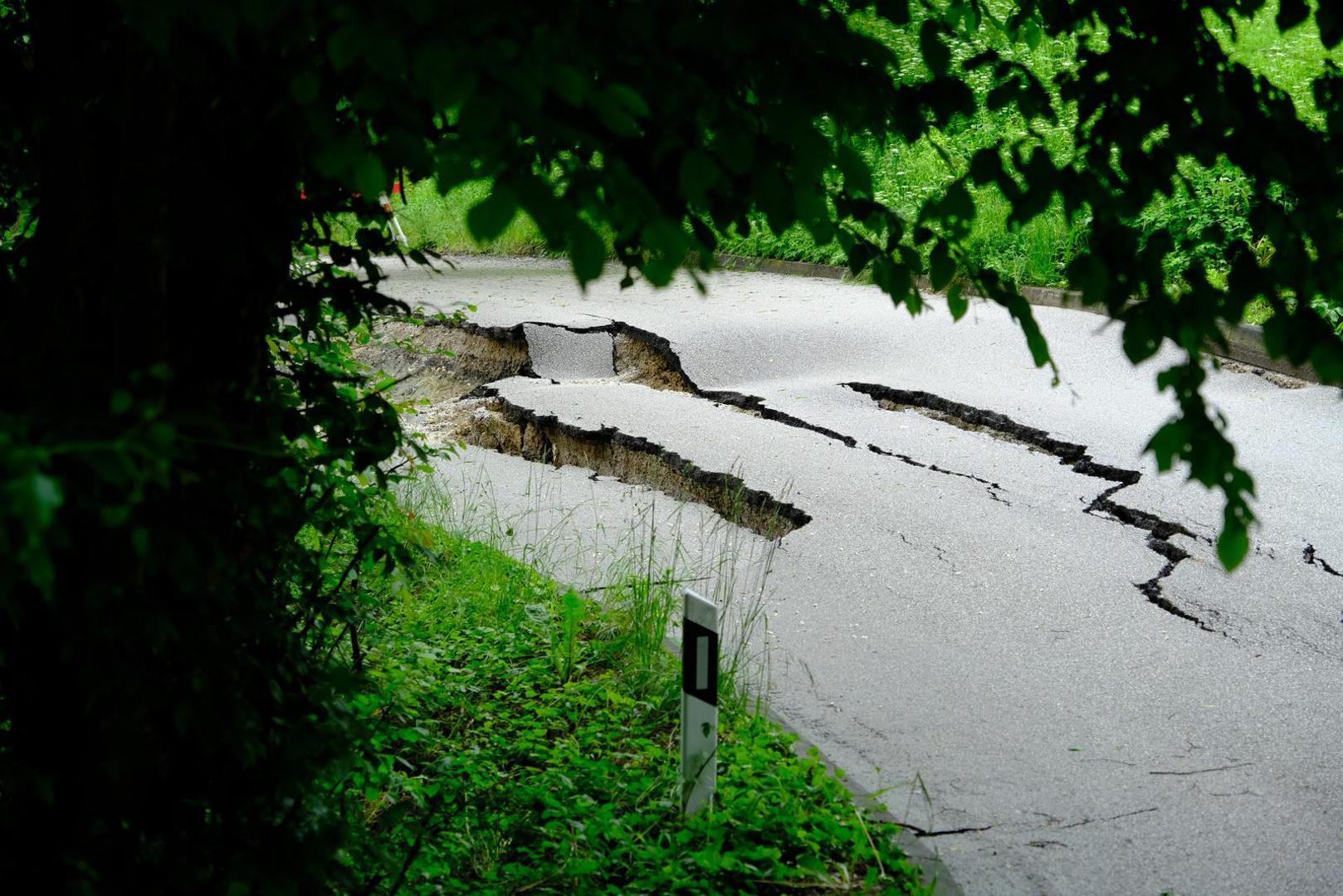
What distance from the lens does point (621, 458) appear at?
8195 mm

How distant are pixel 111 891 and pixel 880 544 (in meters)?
5.01

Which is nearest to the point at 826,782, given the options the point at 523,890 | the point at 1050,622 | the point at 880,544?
the point at 523,890

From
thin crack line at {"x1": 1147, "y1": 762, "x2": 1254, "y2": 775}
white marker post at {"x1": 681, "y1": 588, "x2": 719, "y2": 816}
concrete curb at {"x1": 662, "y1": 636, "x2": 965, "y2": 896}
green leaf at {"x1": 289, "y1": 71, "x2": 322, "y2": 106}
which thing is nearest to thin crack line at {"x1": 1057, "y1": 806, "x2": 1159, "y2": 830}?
thin crack line at {"x1": 1147, "y1": 762, "x2": 1254, "y2": 775}

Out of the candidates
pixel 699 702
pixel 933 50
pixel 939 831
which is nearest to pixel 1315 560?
pixel 939 831

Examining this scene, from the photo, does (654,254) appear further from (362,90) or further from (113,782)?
(113,782)

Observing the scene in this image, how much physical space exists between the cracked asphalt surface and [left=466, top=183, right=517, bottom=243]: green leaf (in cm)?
172

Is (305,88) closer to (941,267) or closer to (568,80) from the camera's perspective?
(568,80)

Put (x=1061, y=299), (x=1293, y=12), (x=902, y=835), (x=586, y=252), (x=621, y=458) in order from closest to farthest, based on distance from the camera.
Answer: (x=586, y=252), (x=1293, y=12), (x=902, y=835), (x=621, y=458), (x=1061, y=299)

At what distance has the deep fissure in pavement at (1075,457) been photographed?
6055 mm

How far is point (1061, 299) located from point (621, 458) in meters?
5.63

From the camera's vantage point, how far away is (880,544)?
655cm

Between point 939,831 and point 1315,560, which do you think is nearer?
point 939,831

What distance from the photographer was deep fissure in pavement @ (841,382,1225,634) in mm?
6055

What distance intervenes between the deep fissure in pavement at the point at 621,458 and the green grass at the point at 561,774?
156cm
